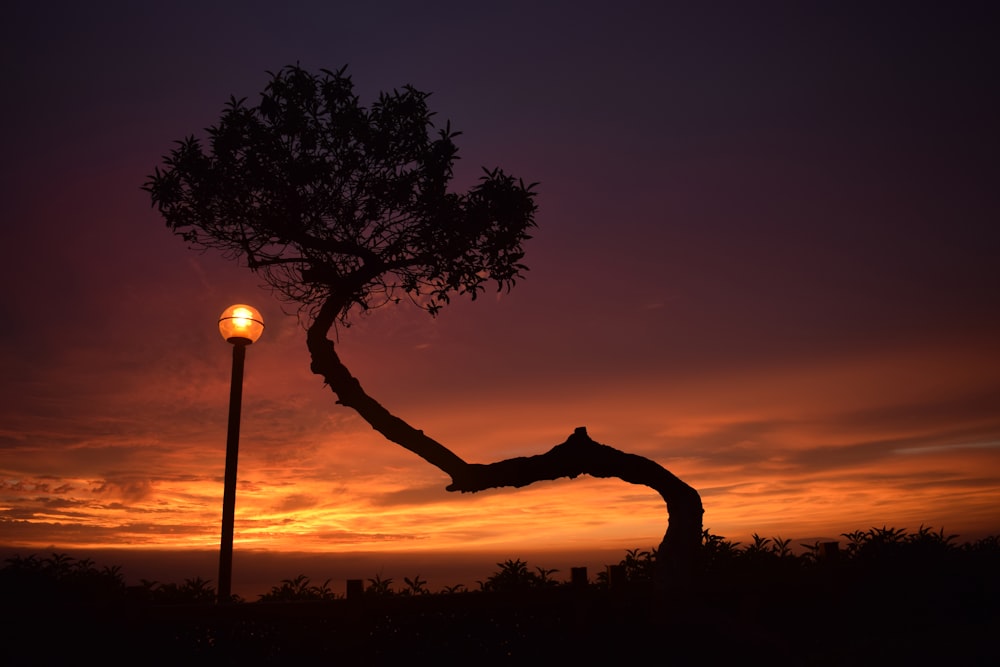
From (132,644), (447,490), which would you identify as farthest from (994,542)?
(132,644)

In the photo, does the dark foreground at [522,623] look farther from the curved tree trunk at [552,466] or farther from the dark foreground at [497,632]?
the curved tree trunk at [552,466]

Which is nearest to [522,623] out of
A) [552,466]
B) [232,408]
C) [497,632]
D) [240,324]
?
[497,632]

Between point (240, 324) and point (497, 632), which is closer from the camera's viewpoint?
point (497, 632)

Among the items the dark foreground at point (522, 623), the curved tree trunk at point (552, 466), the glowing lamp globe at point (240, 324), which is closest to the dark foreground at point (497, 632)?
the dark foreground at point (522, 623)

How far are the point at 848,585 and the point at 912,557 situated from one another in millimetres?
1806

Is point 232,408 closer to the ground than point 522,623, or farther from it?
farther from it

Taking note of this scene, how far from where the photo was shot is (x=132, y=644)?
1051 cm

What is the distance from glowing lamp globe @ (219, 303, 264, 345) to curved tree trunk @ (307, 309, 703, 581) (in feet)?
4.82

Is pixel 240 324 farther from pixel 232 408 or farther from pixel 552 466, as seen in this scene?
pixel 552 466

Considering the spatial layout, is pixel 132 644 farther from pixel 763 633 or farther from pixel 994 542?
pixel 994 542

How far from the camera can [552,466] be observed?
38.8 ft

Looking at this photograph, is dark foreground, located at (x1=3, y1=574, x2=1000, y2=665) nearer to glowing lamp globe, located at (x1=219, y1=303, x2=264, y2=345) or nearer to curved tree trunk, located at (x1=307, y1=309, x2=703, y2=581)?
curved tree trunk, located at (x1=307, y1=309, x2=703, y2=581)

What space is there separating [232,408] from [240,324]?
1.48 m

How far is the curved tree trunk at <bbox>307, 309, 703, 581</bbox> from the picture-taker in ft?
38.7
